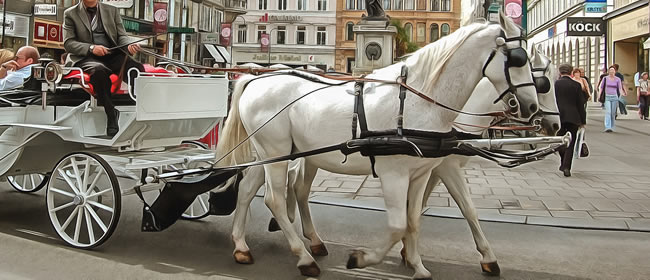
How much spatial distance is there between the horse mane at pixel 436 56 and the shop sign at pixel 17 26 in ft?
61.2

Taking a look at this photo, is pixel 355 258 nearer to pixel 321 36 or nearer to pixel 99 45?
pixel 99 45

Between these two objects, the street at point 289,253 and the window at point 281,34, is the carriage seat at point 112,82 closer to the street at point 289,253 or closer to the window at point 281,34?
the street at point 289,253

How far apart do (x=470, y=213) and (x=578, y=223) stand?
2.23m

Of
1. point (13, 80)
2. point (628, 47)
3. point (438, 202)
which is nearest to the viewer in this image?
point (13, 80)

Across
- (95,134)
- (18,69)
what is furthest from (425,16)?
(95,134)

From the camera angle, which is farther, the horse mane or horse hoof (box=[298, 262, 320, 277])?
horse hoof (box=[298, 262, 320, 277])

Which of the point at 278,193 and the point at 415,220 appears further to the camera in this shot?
the point at 278,193

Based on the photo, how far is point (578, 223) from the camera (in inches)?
239

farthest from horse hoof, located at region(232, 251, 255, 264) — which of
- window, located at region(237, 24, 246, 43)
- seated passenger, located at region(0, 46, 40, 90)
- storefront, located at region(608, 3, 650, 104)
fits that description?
window, located at region(237, 24, 246, 43)

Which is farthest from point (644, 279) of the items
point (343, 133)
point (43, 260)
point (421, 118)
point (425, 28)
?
point (425, 28)

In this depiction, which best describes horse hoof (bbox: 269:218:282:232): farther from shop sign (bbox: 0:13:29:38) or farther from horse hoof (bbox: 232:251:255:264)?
shop sign (bbox: 0:13:29:38)

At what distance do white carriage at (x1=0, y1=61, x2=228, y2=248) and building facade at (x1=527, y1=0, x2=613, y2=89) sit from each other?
26180 millimetres

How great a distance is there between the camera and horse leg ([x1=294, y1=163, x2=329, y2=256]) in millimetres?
4911

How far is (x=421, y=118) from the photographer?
12.7 ft
